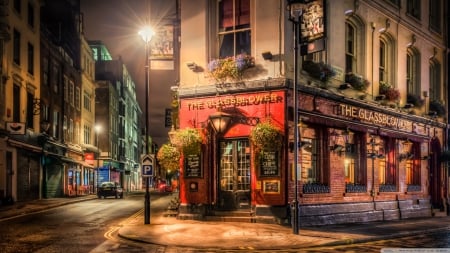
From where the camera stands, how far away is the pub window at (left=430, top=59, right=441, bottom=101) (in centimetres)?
3138

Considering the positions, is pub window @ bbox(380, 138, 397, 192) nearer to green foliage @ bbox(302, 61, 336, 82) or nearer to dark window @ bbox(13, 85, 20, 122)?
green foliage @ bbox(302, 61, 336, 82)

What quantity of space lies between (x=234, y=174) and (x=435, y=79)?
1672cm

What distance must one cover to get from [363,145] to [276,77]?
6515 millimetres

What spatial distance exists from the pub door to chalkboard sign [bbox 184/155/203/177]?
76cm

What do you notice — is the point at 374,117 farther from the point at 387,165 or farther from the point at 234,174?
the point at 234,174

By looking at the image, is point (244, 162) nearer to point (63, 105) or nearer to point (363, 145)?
point (363, 145)

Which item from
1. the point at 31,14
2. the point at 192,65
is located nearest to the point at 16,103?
the point at 31,14

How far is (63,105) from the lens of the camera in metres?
45.2

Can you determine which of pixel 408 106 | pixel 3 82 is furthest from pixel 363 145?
pixel 3 82

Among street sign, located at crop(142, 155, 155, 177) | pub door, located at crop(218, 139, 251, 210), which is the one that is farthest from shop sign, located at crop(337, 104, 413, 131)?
street sign, located at crop(142, 155, 155, 177)

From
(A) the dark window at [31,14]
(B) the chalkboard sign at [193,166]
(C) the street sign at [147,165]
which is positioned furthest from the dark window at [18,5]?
(C) the street sign at [147,165]

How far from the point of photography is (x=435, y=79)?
31750 mm

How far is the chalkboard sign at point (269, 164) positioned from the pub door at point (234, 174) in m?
0.81

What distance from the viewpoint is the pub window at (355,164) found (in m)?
23.2
